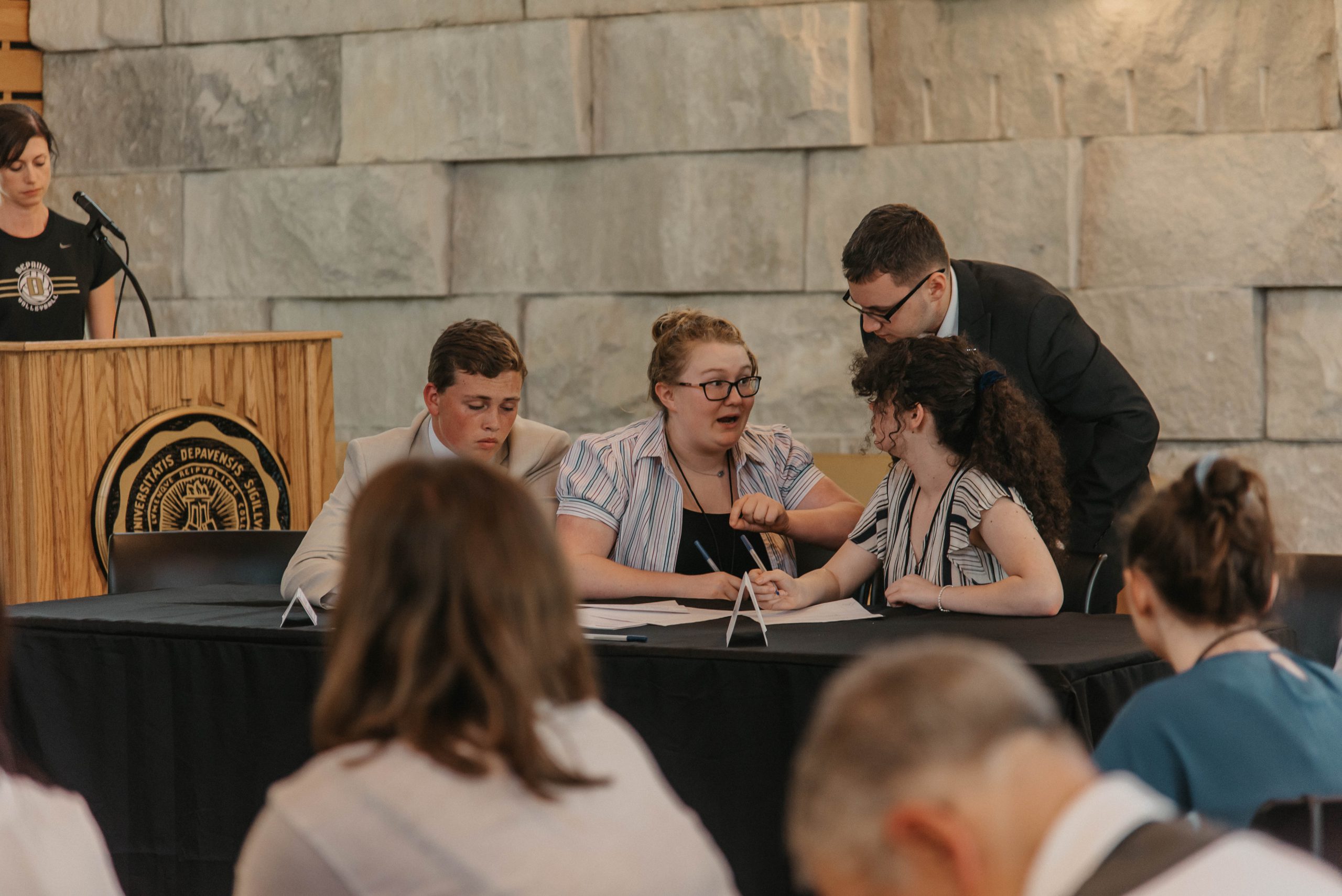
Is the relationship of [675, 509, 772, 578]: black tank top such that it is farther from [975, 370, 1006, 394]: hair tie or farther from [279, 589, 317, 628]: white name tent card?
[279, 589, 317, 628]: white name tent card

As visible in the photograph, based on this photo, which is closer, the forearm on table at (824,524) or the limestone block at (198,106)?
the forearm on table at (824,524)

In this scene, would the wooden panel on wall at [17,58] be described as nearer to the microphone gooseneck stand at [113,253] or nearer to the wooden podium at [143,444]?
the microphone gooseneck stand at [113,253]

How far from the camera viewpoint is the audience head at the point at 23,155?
Answer: 408cm

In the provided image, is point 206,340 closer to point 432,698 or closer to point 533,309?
point 533,309

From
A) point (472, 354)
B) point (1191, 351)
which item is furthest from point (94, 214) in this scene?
point (1191, 351)

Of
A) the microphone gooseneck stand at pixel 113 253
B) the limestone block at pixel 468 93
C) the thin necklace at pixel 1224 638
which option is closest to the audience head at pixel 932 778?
the thin necklace at pixel 1224 638

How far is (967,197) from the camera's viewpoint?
4516mm

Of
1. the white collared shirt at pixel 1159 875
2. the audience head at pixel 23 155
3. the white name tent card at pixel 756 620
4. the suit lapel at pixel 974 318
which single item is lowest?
the white name tent card at pixel 756 620

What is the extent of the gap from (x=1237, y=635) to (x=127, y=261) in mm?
4691

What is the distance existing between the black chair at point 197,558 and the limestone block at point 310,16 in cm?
237

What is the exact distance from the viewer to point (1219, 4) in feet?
13.9

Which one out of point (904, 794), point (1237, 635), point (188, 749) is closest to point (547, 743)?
point (904, 794)

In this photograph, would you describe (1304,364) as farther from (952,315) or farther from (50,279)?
(50,279)

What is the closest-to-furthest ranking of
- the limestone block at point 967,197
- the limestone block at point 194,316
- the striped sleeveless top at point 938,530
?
the striped sleeveless top at point 938,530, the limestone block at point 967,197, the limestone block at point 194,316
